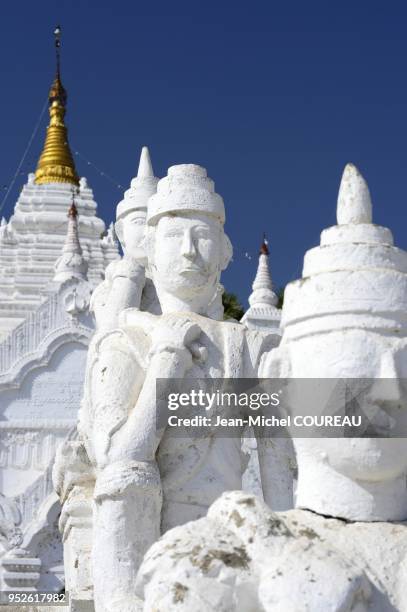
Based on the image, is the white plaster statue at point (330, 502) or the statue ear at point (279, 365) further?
the statue ear at point (279, 365)

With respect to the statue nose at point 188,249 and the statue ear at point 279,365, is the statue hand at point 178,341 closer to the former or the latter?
the statue nose at point 188,249

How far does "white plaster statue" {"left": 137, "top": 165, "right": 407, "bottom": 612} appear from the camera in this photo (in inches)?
126

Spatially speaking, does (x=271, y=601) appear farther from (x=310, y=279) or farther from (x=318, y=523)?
(x=310, y=279)

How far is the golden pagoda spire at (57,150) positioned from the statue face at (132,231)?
3198cm

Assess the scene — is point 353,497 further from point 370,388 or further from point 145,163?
point 145,163

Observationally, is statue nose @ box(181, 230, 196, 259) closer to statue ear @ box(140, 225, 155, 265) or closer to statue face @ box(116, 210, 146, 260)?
statue ear @ box(140, 225, 155, 265)

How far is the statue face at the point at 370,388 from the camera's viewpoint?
3.52 meters

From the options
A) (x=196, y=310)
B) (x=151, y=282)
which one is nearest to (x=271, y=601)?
(x=196, y=310)

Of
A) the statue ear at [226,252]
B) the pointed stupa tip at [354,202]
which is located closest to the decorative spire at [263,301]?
the statue ear at [226,252]

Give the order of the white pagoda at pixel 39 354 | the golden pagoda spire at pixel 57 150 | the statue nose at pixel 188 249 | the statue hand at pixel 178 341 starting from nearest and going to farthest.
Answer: the statue hand at pixel 178 341, the statue nose at pixel 188 249, the white pagoda at pixel 39 354, the golden pagoda spire at pixel 57 150

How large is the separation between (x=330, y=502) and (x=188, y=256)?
286 cm

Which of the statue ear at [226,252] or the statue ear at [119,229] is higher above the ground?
the statue ear at [119,229]

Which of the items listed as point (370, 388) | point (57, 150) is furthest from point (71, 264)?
Result: point (370, 388)

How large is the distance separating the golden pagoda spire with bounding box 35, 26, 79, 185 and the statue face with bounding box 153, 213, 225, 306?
3408 cm
